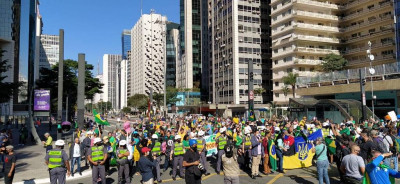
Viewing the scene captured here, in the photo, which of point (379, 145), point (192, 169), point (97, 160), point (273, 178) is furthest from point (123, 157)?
point (379, 145)

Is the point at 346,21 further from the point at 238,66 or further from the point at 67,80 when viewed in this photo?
the point at 67,80

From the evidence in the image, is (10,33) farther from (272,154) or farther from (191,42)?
(272,154)

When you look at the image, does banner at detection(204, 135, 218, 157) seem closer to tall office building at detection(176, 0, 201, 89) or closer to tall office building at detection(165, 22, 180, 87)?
tall office building at detection(176, 0, 201, 89)

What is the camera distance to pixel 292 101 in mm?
36875

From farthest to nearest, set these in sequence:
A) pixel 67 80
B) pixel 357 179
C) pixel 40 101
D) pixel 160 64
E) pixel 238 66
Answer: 1. pixel 160 64
2. pixel 238 66
3. pixel 67 80
4. pixel 40 101
5. pixel 357 179

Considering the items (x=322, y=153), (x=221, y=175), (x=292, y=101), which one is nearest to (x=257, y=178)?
(x=221, y=175)

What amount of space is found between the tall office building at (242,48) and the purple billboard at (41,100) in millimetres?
51087

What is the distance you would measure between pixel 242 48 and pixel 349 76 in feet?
115

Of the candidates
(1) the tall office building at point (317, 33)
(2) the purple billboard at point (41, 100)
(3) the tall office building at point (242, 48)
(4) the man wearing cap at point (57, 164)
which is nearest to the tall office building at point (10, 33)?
(3) the tall office building at point (242, 48)

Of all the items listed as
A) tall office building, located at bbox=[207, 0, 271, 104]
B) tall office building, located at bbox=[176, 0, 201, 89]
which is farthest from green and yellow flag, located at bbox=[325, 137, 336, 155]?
tall office building, located at bbox=[176, 0, 201, 89]

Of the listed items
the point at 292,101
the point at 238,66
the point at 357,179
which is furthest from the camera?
the point at 238,66

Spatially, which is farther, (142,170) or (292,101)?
(292,101)

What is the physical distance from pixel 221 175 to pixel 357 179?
6.19 m

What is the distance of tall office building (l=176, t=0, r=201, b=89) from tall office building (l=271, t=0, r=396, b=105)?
47.8 meters
